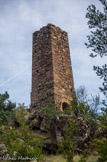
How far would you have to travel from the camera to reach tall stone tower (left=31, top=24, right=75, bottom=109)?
35.7 ft

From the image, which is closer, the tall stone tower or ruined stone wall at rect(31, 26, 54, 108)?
the tall stone tower

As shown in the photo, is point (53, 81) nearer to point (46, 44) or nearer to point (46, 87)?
point (46, 87)

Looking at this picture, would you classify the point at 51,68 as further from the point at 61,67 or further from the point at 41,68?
the point at 61,67

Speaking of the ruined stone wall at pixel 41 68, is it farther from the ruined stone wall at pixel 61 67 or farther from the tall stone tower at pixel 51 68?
the ruined stone wall at pixel 61 67

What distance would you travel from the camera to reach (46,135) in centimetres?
770

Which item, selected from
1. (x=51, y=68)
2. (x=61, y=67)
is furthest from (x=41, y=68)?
(x=61, y=67)

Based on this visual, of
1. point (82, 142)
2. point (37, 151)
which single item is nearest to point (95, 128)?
point (82, 142)

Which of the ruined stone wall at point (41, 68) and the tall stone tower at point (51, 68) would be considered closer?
the tall stone tower at point (51, 68)

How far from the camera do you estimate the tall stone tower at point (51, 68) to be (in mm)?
10875

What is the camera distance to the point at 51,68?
11.3 meters

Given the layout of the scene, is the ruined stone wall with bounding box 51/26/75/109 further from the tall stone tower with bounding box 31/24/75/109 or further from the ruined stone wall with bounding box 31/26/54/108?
the ruined stone wall with bounding box 31/26/54/108

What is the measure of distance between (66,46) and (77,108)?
648 centimetres

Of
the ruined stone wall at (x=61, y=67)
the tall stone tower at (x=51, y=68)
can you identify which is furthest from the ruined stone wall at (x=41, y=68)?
the ruined stone wall at (x=61, y=67)

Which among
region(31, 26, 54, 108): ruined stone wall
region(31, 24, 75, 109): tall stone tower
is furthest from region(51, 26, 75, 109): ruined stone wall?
region(31, 26, 54, 108): ruined stone wall
